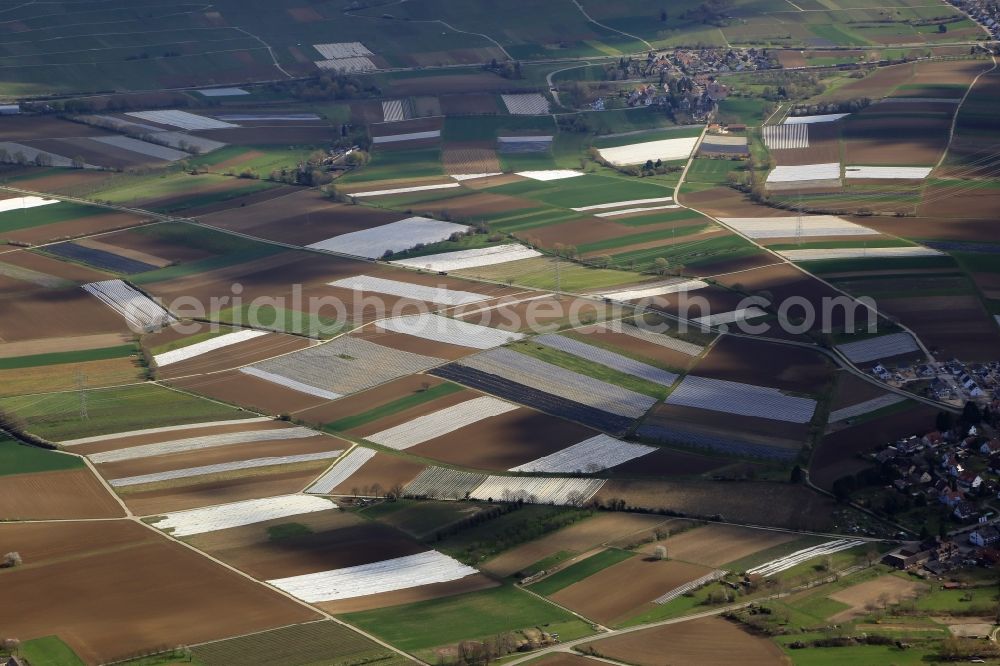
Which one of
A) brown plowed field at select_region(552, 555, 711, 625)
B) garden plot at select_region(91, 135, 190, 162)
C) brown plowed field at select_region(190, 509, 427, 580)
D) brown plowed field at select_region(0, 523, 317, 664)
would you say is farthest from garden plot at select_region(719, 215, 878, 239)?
brown plowed field at select_region(0, 523, 317, 664)

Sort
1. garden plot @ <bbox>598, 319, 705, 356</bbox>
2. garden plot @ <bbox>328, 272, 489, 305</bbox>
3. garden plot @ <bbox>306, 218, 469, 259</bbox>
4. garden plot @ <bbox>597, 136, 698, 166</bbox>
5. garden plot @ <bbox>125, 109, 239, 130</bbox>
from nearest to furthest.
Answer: garden plot @ <bbox>598, 319, 705, 356</bbox>
garden plot @ <bbox>328, 272, 489, 305</bbox>
garden plot @ <bbox>306, 218, 469, 259</bbox>
garden plot @ <bbox>597, 136, 698, 166</bbox>
garden plot @ <bbox>125, 109, 239, 130</bbox>

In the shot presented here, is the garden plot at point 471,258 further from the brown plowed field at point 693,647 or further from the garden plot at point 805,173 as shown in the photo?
the brown plowed field at point 693,647

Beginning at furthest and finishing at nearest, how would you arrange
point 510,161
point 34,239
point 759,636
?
point 510,161
point 34,239
point 759,636

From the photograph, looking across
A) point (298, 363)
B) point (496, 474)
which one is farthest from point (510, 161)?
point (496, 474)

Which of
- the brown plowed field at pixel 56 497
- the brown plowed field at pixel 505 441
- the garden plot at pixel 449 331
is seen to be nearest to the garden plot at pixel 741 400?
the brown plowed field at pixel 505 441

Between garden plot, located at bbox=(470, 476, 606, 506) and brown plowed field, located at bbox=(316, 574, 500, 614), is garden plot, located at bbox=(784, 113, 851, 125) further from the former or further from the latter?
brown plowed field, located at bbox=(316, 574, 500, 614)

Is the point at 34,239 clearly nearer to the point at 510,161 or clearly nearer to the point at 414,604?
the point at 510,161
